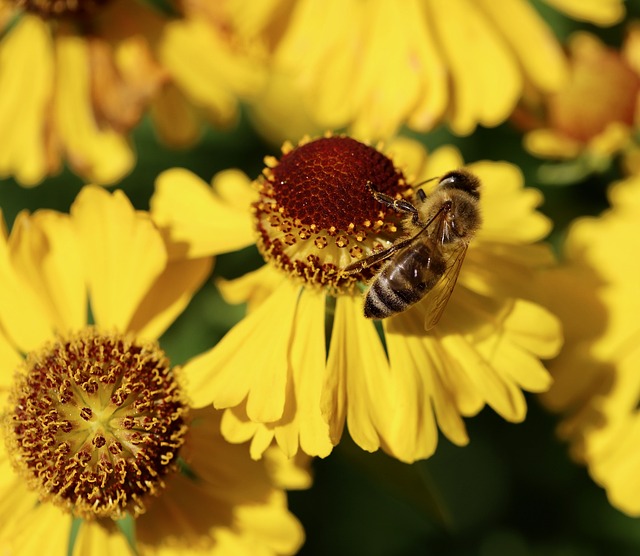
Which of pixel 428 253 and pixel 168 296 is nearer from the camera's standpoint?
pixel 428 253

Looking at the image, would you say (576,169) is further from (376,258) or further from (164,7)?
(164,7)

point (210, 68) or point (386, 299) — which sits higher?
point (386, 299)

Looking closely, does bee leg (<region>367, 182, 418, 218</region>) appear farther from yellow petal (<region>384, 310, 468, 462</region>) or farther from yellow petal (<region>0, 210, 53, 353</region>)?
yellow petal (<region>0, 210, 53, 353</region>)

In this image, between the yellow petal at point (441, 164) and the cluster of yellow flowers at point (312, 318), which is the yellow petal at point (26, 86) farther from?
the yellow petal at point (441, 164)

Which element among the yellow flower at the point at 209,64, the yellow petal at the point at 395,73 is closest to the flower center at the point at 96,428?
the yellow petal at the point at 395,73

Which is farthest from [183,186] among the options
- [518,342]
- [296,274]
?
[518,342]

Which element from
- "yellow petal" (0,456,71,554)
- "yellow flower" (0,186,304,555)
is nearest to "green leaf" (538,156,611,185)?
"yellow flower" (0,186,304,555)

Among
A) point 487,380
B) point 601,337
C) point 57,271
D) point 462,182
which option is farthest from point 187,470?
point 601,337
